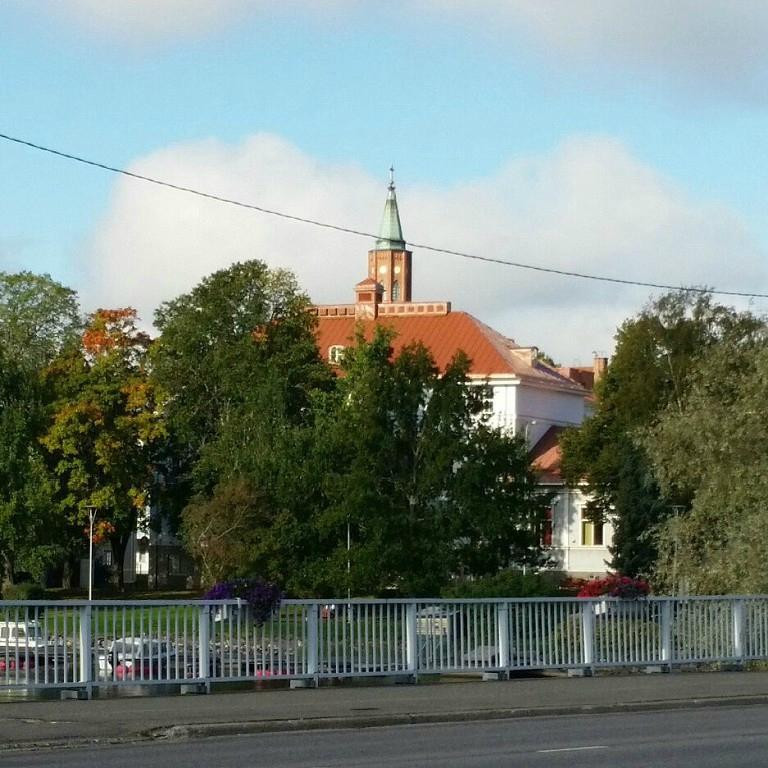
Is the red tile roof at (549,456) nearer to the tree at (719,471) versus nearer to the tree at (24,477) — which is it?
the tree at (24,477)

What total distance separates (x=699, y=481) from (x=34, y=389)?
41.5m

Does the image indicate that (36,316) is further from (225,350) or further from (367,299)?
(367,299)

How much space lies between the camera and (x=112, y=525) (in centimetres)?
9012

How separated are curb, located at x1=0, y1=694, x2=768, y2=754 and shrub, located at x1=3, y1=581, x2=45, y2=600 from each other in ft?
195

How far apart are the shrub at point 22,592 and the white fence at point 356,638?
54.2 meters

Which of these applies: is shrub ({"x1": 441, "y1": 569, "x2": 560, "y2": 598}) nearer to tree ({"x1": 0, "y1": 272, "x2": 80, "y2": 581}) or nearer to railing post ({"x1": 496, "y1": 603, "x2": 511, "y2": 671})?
railing post ({"x1": 496, "y1": 603, "x2": 511, "y2": 671})

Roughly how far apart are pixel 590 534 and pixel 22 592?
113 feet

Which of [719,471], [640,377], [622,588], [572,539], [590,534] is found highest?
[640,377]

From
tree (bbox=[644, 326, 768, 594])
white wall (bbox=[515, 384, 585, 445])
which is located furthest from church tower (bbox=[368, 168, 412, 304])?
tree (bbox=[644, 326, 768, 594])

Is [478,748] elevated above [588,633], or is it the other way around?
[588,633]

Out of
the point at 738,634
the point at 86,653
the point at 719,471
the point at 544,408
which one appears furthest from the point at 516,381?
the point at 86,653

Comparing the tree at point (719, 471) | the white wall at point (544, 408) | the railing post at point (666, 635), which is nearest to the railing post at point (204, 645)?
the railing post at point (666, 635)

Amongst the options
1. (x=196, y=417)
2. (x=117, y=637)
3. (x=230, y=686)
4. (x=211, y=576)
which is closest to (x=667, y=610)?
(x=230, y=686)

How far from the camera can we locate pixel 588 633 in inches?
1147
